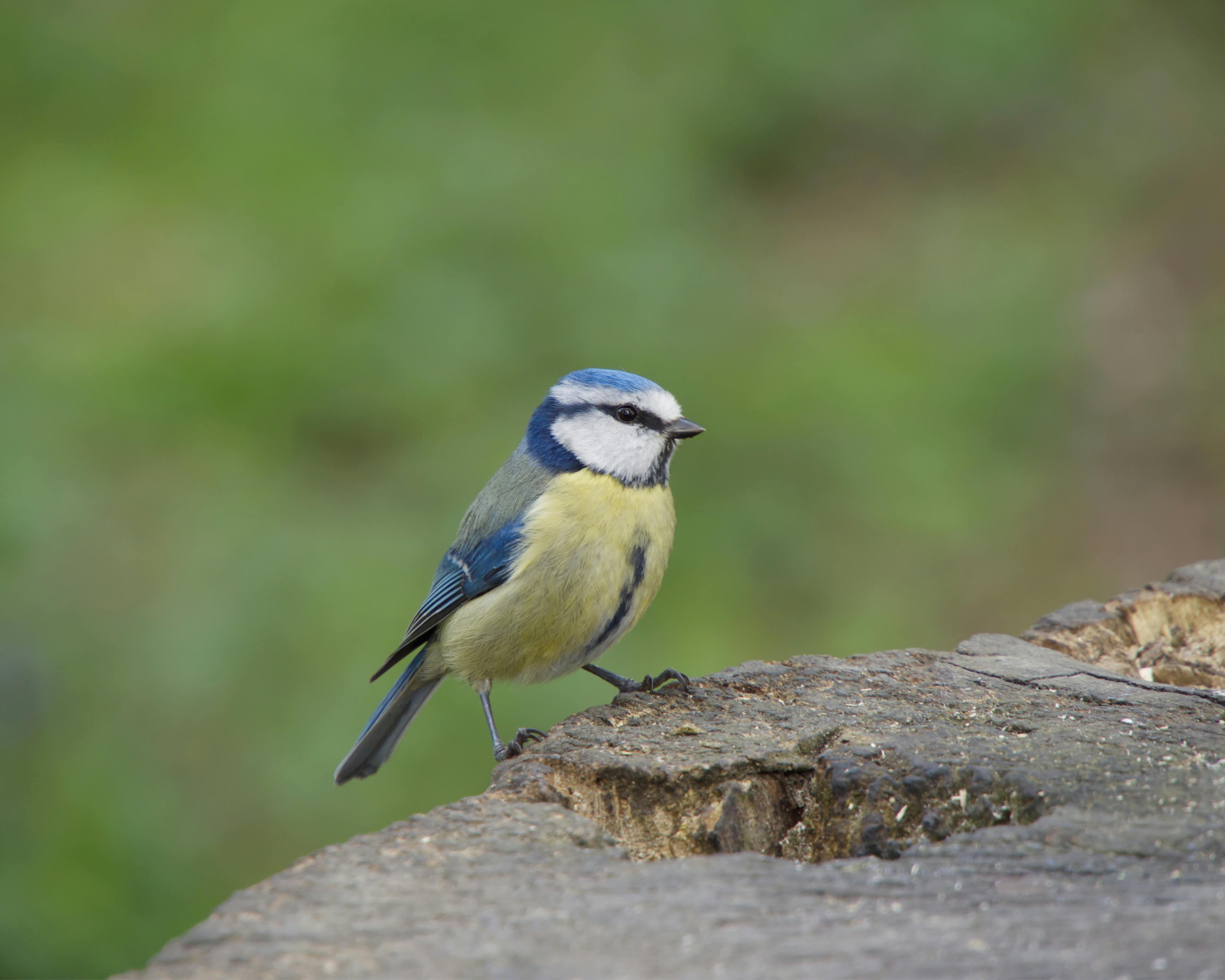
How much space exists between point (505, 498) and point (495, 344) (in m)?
2.03

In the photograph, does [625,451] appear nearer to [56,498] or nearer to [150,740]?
[150,740]

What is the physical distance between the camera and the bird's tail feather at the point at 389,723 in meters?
3.23

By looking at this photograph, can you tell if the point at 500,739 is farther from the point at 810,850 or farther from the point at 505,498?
the point at 810,850

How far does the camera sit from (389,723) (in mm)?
3299

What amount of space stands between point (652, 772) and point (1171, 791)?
30.2 inches

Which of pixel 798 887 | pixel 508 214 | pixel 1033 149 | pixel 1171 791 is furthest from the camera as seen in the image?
pixel 1033 149

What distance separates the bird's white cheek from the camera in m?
2.95

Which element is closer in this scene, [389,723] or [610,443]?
A: [610,443]

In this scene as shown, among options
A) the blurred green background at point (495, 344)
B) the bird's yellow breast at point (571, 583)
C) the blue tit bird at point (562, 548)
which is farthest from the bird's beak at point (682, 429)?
the blurred green background at point (495, 344)

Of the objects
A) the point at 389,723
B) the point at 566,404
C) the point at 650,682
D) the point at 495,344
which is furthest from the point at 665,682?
the point at 495,344

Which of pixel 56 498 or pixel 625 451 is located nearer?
pixel 625 451

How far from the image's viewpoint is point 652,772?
191cm

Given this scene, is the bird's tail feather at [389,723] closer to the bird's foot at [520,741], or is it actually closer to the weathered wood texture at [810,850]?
the bird's foot at [520,741]

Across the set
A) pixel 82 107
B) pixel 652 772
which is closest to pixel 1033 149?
pixel 82 107
